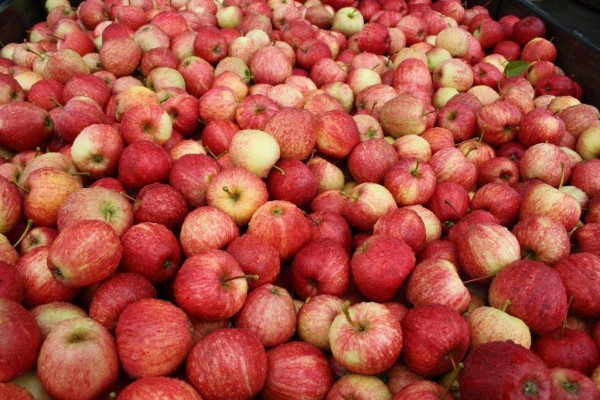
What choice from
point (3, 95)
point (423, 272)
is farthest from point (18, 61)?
point (423, 272)

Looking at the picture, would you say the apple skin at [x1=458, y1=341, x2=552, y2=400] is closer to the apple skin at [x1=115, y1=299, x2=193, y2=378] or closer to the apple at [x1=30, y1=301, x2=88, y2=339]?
the apple skin at [x1=115, y1=299, x2=193, y2=378]

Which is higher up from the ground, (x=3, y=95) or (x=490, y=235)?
(x=490, y=235)

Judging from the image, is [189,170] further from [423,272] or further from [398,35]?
[398,35]

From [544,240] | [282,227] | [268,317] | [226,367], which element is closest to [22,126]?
[282,227]

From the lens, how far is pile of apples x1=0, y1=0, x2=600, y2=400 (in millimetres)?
1945

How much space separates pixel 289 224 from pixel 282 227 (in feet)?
0.15

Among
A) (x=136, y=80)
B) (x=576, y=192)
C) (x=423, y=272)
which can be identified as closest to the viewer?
(x=423, y=272)

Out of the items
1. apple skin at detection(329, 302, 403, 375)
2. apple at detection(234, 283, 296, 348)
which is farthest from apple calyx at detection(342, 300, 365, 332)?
apple at detection(234, 283, 296, 348)

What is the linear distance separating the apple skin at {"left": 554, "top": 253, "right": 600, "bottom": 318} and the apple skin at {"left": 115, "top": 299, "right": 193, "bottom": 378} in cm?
196

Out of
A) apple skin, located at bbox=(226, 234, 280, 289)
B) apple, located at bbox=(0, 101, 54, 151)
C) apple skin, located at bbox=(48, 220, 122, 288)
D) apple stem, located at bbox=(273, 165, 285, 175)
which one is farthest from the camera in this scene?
apple, located at bbox=(0, 101, 54, 151)

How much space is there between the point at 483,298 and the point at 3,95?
12.7ft

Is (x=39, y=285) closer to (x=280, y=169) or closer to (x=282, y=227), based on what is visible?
(x=282, y=227)

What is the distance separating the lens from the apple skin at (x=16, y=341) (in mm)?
1789

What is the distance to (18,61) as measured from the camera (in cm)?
465
